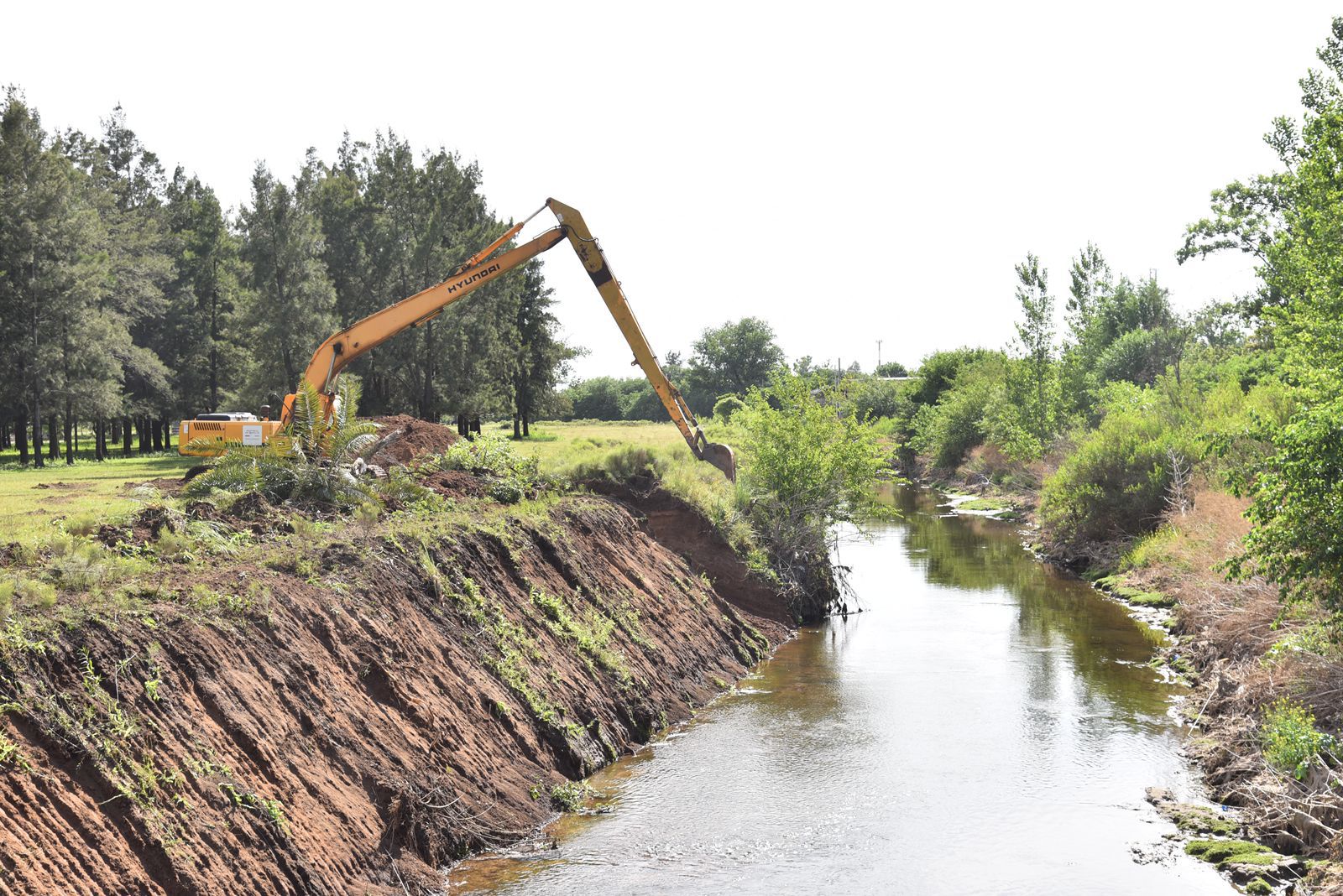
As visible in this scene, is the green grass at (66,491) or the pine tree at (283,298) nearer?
the green grass at (66,491)

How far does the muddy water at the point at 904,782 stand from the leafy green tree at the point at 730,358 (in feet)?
360

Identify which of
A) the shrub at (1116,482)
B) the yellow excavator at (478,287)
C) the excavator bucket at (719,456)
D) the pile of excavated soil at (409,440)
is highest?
the yellow excavator at (478,287)

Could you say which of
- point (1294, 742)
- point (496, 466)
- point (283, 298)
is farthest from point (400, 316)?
point (283, 298)

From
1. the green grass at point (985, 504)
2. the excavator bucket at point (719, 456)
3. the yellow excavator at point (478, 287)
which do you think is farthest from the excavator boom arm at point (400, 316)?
the green grass at point (985, 504)

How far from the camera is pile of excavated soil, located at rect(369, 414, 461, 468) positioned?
2711cm

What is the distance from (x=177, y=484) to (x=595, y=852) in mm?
16481

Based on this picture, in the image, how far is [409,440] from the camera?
30078mm

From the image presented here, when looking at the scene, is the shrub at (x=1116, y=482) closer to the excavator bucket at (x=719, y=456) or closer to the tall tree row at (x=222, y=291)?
the excavator bucket at (x=719, y=456)

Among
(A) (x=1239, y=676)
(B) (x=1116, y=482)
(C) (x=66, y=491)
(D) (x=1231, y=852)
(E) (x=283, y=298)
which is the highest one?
(E) (x=283, y=298)

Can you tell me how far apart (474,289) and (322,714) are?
49.5ft

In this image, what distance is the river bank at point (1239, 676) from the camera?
13.3 m

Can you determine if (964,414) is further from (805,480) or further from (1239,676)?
(1239,676)

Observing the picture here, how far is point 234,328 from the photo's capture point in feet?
183

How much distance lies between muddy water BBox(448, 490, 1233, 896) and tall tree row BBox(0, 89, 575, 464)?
91.3 ft
